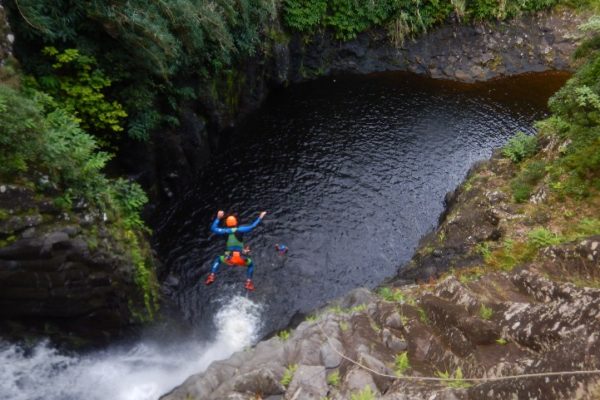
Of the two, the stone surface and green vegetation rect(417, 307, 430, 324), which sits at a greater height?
green vegetation rect(417, 307, 430, 324)

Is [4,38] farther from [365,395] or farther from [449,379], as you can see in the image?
[449,379]

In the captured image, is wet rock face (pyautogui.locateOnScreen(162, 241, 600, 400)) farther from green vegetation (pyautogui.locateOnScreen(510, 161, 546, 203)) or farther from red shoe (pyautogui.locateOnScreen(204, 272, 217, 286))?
red shoe (pyautogui.locateOnScreen(204, 272, 217, 286))

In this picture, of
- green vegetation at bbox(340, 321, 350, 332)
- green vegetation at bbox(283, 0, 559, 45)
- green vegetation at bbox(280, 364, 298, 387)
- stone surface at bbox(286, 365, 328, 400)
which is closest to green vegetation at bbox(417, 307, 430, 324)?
green vegetation at bbox(340, 321, 350, 332)

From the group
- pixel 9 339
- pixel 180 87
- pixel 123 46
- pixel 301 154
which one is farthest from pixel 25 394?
pixel 301 154

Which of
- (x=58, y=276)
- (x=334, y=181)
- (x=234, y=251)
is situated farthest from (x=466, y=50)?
(x=58, y=276)

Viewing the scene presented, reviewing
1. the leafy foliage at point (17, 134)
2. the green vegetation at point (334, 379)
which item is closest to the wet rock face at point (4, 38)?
the leafy foliage at point (17, 134)

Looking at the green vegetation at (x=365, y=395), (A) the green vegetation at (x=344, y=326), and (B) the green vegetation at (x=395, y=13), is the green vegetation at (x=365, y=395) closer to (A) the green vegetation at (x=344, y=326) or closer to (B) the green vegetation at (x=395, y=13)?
(A) the green vegetation at (x=344, y=326)
